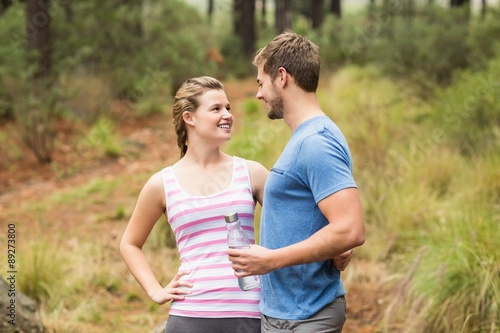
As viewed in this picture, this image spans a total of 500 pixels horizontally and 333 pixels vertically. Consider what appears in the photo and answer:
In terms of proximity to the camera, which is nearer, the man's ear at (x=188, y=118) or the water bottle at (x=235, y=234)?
the water bottle at (x=235, y=234)

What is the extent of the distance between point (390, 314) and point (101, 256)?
3102 millimetres

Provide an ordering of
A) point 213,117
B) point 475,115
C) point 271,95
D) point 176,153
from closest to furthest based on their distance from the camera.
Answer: point 271,95 < point 213,117 < point 475,115 < point 176,153

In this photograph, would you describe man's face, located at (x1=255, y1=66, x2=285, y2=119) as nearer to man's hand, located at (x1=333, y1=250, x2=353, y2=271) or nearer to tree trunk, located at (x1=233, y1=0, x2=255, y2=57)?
man's hand, located at (x1=333, y1=250, x2=353, y2=271)

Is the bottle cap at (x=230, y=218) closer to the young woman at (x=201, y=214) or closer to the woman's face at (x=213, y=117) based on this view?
the young woman at (x=201, y=214)

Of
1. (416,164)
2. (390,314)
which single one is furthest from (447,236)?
(416,164)

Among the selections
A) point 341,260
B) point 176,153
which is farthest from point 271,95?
point 176,153

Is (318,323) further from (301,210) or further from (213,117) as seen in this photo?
(213,117)

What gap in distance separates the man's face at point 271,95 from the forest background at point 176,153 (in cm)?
237

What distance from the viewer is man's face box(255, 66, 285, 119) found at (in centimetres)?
284

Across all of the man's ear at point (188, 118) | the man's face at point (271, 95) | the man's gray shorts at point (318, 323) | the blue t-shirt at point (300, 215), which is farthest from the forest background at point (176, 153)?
the man's face at point (271, 95)

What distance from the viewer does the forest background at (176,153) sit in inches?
213

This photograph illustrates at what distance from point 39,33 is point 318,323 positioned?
12116 millimetres

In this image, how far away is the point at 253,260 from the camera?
263 cm

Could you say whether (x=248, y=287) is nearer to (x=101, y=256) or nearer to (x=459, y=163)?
(x=101, y=256)
